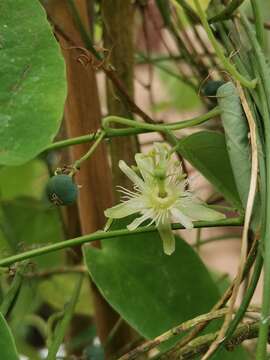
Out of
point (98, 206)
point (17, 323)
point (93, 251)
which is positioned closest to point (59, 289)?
point (17, 323)

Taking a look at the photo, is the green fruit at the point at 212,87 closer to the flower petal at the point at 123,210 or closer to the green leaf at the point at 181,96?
the flower petal at the point at 123,210

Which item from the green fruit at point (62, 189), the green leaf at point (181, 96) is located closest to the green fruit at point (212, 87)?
the green fruit at point (62, 189)

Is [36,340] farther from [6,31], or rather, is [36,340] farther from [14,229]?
[6,31]

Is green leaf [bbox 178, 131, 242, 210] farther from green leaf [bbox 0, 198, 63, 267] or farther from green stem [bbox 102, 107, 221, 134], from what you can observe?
green leaf [bbox 0, 198, 63, 267]

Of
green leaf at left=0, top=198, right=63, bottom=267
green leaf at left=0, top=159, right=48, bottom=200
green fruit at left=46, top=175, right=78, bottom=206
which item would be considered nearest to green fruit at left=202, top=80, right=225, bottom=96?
green fruit at left=46, top=175, right=78, bottom=206

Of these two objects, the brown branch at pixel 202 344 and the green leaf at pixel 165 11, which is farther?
the green leaf at pixel 165 11

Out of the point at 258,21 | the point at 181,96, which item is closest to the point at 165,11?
the point at 258,21
